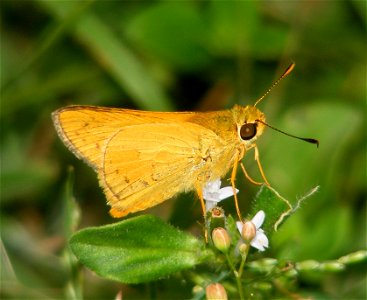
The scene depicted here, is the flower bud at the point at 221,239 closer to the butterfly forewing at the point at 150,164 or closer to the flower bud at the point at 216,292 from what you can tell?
the flower bud at the point at 216,292

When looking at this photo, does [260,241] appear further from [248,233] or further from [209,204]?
[209,204]

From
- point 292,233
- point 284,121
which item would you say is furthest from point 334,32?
point 292,233

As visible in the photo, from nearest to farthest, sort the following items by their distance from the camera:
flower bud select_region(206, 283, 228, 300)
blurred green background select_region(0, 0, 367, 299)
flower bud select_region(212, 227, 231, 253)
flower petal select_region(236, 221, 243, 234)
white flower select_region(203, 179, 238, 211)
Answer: flower bud select_region(206, 283, 228, 300) < flower bud select_region(212, 227, 231, 253) < flower petal select_region(236, 221, 243, 234) < white flower select_region(203, 179, 238, 211) < blurred green background select_region(0, 0, 367, 299)

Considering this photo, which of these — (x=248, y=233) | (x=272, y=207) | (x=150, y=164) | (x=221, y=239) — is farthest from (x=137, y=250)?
(x=150, y=164)

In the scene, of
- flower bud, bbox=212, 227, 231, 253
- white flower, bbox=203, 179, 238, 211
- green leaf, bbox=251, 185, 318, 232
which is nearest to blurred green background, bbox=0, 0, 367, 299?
white flower, bbox=203, 179, 238, 211

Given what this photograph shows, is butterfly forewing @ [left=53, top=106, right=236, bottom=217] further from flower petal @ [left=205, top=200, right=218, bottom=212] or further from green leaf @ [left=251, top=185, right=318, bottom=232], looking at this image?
green leaf @ [left=251, top=185, right=318, bottom=232]

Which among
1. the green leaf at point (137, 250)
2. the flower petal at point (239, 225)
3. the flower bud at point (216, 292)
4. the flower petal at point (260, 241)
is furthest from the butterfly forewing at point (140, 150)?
the flower bud at point (216, 292)
